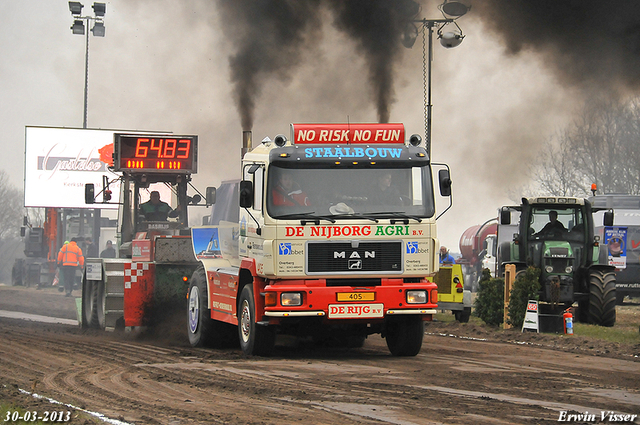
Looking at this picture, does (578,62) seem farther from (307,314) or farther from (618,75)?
(307,314)


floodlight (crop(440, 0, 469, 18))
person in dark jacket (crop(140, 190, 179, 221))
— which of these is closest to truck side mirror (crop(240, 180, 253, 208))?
person in dark jacket (crop(140, 190, 179, 221))

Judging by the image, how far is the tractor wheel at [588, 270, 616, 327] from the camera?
18.6 metres

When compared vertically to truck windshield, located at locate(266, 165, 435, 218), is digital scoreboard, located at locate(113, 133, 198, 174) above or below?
above

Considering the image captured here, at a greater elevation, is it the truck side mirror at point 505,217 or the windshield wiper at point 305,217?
the truck side mirror at point 505,217

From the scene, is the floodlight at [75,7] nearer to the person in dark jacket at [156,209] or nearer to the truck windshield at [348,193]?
the person in dark jacket at [156,209]

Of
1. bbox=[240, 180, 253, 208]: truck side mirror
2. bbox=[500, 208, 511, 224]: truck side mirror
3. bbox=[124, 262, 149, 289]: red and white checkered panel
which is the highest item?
bbox=[500, 208, 511, 224]: truck side mirror

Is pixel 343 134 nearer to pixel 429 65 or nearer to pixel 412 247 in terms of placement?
pixel 412 247

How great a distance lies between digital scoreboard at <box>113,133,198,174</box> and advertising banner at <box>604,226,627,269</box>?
10.6 meters

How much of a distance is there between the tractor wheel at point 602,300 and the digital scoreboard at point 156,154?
839 cm

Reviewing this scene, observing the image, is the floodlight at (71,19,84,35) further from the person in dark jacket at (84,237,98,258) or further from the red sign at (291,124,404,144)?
the red sign at (291,124,404,144)

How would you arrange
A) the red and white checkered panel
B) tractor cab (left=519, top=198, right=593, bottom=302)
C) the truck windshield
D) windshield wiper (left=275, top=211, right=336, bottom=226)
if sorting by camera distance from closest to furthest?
windshield wiper (left=275, top=211, right=336, bottom=226), the truck windshield, the red and white checkered panel, tractor cab (left=519, top=198, right=593, bottom=302)

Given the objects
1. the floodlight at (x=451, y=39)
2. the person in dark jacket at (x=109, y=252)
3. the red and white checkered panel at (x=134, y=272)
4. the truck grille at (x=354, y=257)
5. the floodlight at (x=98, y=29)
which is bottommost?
the red and white checkered panel at (x=134, y=272)

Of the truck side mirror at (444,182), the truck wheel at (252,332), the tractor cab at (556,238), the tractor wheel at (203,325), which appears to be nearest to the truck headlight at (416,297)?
the truck side mirror at (444,182)

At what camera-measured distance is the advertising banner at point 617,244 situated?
78.4 feet
